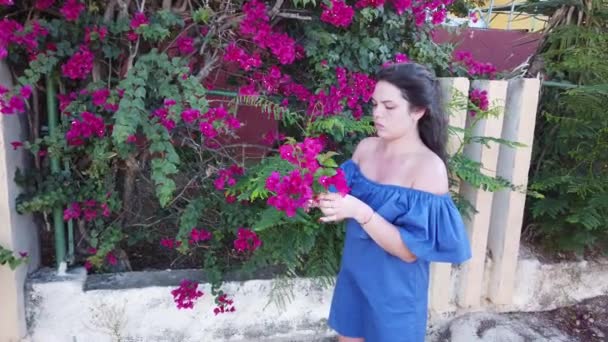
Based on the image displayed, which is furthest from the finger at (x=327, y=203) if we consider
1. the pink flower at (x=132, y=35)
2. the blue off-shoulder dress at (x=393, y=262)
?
the pink flower at (x=132, y=35)

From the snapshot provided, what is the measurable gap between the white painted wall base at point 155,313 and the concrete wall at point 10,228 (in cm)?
9

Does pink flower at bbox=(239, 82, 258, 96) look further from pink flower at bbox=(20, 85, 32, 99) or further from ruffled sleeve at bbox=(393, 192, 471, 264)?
ruffled sleeve at bbox=(393, 192, 471, 264)

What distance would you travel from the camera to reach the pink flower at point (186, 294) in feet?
8.24

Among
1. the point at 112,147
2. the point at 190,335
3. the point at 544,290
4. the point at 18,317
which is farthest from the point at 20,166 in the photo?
the point at 544,290

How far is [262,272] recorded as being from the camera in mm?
2773

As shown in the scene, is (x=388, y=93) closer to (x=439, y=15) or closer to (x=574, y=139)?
(x=439, y=15)

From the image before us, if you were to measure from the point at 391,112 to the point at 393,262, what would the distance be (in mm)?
555

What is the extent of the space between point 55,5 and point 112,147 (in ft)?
2.44

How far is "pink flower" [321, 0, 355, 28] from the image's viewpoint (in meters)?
2.42

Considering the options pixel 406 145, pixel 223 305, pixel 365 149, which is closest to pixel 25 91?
pixel 223 305

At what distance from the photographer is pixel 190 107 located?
2295mm

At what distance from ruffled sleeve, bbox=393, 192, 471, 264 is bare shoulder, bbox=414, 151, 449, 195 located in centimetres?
3

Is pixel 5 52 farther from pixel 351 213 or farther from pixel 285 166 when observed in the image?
pixel 351 213

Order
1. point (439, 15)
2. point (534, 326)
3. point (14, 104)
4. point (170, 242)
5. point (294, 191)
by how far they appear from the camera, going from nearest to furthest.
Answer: point (294, 191)
point (14, 104)
point (170, 242)
point (439, 15)
point (534, 326)
